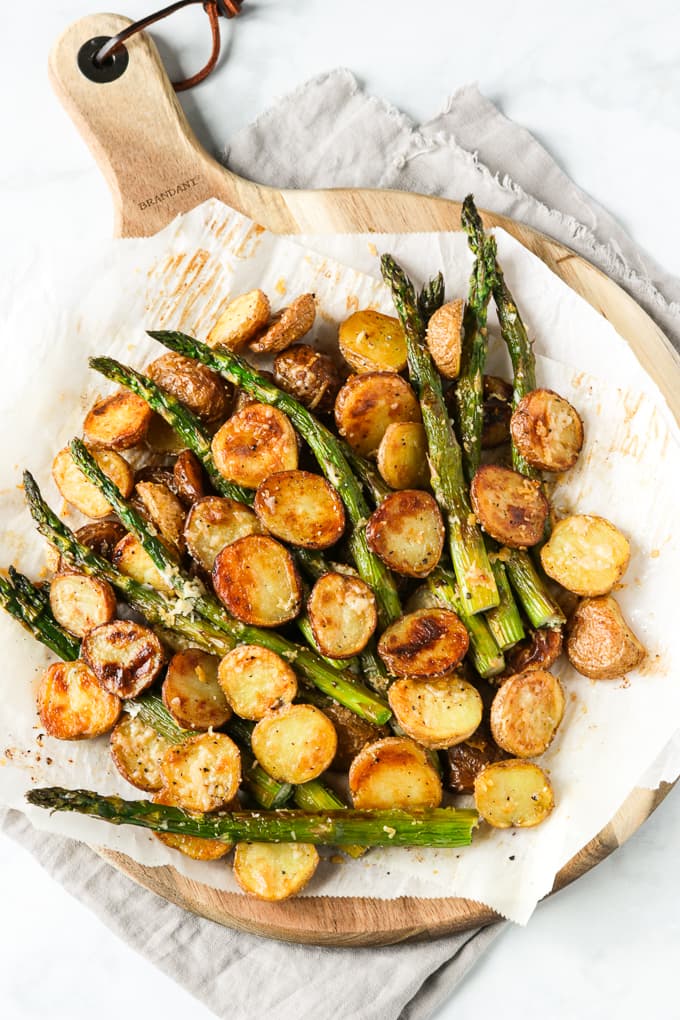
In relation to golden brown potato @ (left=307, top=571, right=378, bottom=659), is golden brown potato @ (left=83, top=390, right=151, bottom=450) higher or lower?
higher


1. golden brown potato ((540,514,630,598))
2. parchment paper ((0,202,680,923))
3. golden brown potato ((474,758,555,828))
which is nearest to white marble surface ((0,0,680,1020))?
parchment paper ((0,202,680,923))

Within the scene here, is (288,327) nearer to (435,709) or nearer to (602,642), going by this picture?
(435,709)

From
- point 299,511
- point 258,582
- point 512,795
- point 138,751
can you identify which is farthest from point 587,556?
point 138,751

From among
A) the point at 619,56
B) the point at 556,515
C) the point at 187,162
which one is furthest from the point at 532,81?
the point at 556,515

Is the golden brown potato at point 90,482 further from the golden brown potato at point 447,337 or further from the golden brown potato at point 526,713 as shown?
the golden brown potato at point 526,713

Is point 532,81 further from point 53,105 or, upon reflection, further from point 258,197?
point 53,105

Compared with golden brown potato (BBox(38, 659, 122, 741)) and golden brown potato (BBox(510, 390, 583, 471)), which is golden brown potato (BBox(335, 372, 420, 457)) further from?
golden brown potato (BBox(38, 659, 122, 741))

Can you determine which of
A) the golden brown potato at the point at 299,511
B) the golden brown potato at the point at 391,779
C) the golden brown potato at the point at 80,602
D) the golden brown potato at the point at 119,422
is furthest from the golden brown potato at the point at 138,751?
the golden brown potato at the point at 119,422
